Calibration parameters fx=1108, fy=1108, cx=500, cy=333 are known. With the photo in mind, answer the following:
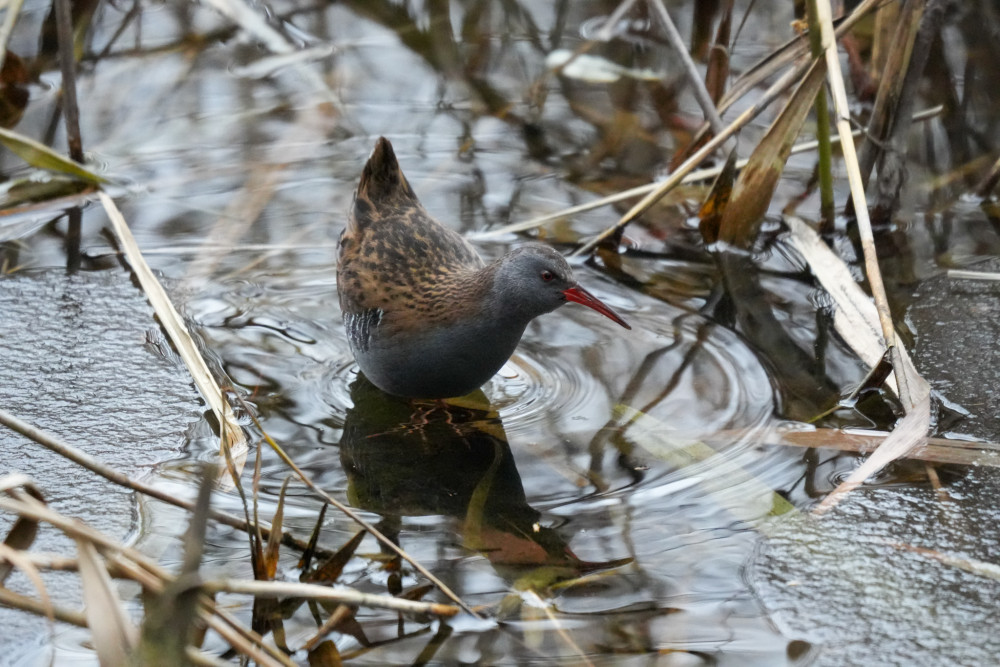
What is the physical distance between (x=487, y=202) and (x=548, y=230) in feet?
1.21

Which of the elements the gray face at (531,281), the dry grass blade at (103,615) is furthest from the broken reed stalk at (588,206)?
the dry grass blade at (103,615)

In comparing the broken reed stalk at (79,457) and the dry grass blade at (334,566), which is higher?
the broken reed stalk at (79,457)

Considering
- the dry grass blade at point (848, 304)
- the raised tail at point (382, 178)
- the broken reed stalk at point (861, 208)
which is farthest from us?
the raised tail at point (382, 178)

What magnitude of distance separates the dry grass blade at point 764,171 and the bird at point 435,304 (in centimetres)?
120

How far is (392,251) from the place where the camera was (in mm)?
3939

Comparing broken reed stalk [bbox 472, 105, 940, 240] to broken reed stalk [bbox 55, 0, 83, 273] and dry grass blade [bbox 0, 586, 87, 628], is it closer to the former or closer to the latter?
broken reed stalk [bbox 55, 0, 83, 273]

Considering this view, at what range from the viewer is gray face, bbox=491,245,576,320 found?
3539 mm

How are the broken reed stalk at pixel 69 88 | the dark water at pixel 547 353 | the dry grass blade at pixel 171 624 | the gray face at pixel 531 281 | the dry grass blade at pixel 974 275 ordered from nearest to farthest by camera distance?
the dry grass blade at pixel 171 624
the dark water at pixel 547 353
the gray face at pixel 531 281
the dry grass blade at pixel 974 275
the broken reed stalk at pixel 69 88

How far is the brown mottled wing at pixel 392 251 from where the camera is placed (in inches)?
A: 149

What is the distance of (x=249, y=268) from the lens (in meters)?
4.55

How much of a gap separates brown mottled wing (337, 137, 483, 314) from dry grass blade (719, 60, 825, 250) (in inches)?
45.4

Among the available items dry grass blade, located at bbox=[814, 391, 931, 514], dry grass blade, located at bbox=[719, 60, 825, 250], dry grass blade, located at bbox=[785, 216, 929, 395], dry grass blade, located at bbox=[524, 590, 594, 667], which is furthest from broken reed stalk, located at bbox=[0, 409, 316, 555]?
dry grass blade, located at bbox=[719, 60, 825, 250]

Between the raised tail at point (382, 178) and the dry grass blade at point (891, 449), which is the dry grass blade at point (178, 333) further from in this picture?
the dry grass blade at point (891, 449)

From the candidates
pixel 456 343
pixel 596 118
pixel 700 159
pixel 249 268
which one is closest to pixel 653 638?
pixel 456 343
